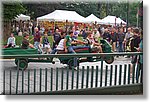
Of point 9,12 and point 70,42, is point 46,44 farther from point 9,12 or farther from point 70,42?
point 9,12

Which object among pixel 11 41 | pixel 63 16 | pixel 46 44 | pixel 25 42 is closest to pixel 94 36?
→ pixel 63 16

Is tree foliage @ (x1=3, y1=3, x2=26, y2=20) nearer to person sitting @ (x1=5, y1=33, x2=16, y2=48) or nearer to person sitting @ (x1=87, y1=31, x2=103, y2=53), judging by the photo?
person sitting @ (x1=5, y1=33, x2=16, y2=48)

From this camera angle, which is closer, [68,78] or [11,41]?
[11,41]

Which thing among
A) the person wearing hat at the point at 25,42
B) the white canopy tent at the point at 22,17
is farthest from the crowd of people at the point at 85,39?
the white canopy tent at the point at 22,17

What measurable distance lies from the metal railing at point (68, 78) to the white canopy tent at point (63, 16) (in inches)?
12.2

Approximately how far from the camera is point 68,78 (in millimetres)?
1898

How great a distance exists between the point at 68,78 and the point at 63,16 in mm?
542

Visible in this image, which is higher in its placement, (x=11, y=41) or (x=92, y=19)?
(x=92, y=19)

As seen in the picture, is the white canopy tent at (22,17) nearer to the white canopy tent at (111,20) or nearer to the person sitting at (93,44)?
the person sitting at (93,44)

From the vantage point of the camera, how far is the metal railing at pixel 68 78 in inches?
73.2

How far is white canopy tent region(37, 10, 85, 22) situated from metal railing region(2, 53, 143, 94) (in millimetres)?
309

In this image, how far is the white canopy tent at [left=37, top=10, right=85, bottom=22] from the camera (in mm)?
1785

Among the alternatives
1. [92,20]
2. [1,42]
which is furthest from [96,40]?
[1,42]

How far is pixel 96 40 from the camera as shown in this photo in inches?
73.0
